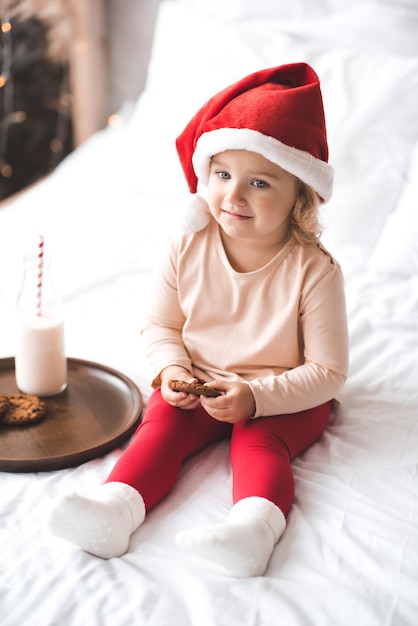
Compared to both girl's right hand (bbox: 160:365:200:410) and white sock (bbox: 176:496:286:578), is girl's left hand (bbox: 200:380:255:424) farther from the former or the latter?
white sock (bbox: 176:496:286:578)

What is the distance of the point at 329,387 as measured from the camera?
119 cm

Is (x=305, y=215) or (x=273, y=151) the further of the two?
(x=305, y=215)

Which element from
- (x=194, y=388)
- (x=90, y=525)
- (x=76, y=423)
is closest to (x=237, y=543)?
(x=90, y=525)

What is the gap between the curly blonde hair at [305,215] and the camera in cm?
119

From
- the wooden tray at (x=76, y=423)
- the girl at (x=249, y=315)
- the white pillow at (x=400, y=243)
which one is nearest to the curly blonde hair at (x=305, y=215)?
the girl at (x=249, y=315)

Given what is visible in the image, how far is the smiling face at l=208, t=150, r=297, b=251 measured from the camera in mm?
1142

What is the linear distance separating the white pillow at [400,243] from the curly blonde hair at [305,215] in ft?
1.73

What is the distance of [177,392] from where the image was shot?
46.1 inches

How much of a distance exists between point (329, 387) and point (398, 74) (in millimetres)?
1070

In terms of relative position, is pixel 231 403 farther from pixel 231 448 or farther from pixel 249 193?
pixel 249 193

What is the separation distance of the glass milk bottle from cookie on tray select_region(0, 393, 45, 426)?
4cm

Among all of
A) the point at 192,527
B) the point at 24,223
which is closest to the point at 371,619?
the point at 192,527

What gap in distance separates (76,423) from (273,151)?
57 centimetres

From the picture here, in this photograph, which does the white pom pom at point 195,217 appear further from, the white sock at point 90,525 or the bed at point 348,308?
the white sock at point 90,525
